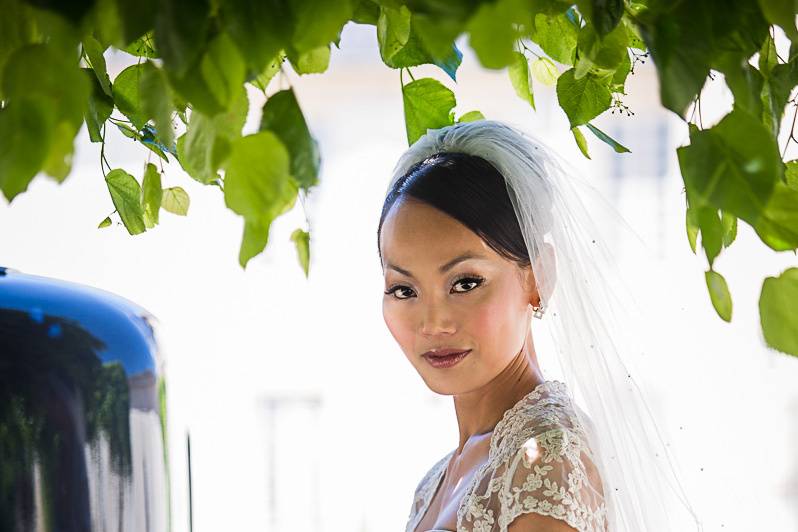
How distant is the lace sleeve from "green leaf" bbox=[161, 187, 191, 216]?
51cm

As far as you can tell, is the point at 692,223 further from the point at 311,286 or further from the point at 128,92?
the point at 311,286

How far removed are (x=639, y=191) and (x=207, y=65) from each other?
6.01m

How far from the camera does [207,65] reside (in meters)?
0.44

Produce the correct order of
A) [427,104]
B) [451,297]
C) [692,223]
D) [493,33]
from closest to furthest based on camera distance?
[493,33] → [692,223] → [427,104] → [451,297]

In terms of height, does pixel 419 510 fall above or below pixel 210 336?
below

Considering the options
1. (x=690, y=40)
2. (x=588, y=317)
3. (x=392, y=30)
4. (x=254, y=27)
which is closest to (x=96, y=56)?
(x=392, y=30)

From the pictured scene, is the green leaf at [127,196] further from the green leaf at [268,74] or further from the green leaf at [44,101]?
the green leaf at [44,101]

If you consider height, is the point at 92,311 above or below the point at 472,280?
below

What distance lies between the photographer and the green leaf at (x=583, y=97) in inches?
29.6

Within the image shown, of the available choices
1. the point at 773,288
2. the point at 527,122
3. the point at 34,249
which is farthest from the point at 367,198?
the point at 773,288

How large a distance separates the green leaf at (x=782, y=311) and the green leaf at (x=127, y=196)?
20.1 inches

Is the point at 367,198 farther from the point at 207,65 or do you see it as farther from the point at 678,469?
the point at 207,65

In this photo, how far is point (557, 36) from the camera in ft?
2.61

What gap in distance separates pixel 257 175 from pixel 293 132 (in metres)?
0.03
